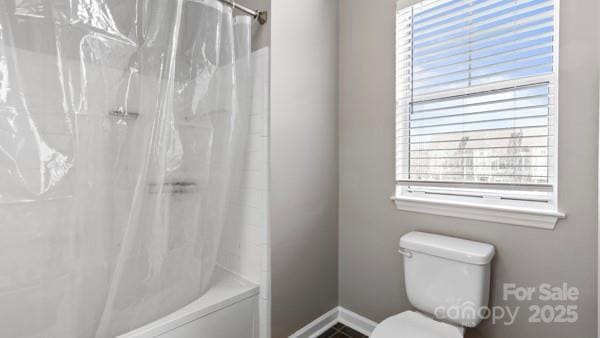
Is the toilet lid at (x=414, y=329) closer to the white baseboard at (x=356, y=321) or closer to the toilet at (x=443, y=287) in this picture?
the toilet at (x=443, y=287)

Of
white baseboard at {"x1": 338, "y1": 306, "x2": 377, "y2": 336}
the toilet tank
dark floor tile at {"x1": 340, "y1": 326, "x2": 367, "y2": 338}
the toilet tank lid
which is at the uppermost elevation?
the toilet tank lid

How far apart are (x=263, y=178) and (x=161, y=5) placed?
92 cm

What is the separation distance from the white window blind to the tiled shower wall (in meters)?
0.77

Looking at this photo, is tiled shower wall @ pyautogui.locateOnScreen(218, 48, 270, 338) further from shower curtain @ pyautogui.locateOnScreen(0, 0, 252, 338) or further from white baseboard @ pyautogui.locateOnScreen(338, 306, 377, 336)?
white baseboard @ pyautogui.locateOnScreen(338, 306, 377, 336)

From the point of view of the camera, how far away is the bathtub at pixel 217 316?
1361 mm

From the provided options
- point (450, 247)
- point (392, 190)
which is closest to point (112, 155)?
point (392, 190)

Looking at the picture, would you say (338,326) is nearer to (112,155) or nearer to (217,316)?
(217,316)

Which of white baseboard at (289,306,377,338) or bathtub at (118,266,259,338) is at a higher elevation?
bathtub at (118,266,259,338)

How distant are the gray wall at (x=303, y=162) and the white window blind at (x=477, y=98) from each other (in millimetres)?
442

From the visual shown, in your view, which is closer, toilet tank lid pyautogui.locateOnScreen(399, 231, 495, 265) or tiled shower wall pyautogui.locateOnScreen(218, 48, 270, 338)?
toilet tank lid pyautogui.locateOnScreen(399, 231, 495, 265)

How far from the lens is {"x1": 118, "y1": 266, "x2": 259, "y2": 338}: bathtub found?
1.36 m

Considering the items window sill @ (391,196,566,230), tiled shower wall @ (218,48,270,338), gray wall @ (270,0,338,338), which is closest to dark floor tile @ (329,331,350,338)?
gray wall @ (270,0,338,338)

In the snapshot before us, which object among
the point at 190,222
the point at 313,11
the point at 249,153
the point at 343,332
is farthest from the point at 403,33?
the point at 343,332

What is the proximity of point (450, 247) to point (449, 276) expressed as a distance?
0.13 metres
